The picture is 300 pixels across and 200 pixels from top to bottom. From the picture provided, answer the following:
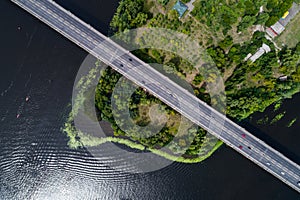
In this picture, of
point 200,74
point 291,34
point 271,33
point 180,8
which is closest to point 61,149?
point 200,74

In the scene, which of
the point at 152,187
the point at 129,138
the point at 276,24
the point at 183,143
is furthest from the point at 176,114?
the point at 276,24

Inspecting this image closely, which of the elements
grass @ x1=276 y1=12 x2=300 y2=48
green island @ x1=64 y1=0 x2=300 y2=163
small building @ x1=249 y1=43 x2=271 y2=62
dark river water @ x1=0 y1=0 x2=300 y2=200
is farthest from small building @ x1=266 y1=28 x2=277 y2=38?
dark river water @ x1=0 y1=0 x2=300 y2=200

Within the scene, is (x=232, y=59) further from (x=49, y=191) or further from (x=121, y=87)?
(x=49, y=191)

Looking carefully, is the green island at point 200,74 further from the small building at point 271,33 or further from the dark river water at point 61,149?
the dark river water at point 61,149

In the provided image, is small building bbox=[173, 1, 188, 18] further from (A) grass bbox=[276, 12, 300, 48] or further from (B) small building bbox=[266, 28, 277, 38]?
(A) grass bbox=[276, 12, 300, 48]

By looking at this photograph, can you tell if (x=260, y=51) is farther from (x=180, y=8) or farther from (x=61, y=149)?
(x=61, y=149)

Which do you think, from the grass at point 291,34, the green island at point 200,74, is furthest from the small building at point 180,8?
the grass at point 291,34
